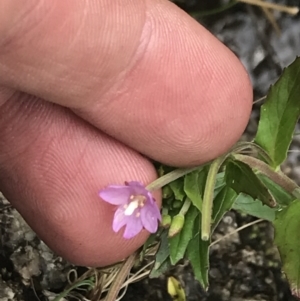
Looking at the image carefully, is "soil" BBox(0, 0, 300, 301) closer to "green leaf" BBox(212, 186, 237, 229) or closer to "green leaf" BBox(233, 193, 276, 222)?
"green leaf" BBox(233, 193, 276, 222)

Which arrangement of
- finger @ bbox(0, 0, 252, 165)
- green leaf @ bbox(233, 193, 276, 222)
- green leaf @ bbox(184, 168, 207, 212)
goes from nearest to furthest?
finger @ bbox(0, 0, 252, 165)
green leaf @ bbox(184, 168, 207, 212)
green leaf @ bbox(233, 193, 276, 222)

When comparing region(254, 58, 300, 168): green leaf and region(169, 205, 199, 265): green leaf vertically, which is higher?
region(254, 58, 300, 168): green leaf

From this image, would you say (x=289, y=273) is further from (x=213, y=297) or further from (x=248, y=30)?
(x=248, y=30)

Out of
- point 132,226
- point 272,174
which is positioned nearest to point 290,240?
point 272,174

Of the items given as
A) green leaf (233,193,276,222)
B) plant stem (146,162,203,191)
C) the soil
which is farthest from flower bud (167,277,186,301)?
plant stem (146,162,203,191)

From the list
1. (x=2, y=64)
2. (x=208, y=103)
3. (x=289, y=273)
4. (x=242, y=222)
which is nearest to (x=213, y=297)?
(x=242, y=222)

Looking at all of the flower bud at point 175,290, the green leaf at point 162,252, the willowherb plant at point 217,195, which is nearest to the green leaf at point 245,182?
the willowherb plant at point 217,195

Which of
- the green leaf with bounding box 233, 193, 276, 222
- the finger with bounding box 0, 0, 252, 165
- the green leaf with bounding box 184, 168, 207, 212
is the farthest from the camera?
the green leaf with bounding box 233, 193, 276, 222
